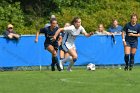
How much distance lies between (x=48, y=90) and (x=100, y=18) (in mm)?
17061

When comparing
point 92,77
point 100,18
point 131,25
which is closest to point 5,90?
point 92,77

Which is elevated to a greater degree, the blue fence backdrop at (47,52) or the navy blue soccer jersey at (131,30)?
the navy blue soccer jersey at (131,30)

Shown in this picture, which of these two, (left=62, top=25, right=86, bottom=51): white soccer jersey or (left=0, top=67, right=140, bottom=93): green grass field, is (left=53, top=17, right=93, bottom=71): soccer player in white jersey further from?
(left=0, top=67, right=140, bottom=93): green grass field

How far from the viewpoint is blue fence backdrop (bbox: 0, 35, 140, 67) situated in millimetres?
20281

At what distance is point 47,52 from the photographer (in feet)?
68.3

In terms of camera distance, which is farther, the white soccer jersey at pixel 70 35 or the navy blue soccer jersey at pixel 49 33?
the navy blue soccer jersey at pixel 49 33

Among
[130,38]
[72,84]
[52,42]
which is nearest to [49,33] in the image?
[52,42]

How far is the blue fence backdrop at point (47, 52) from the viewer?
20.3 metres

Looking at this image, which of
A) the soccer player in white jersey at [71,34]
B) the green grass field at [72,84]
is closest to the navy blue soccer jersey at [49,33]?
the soccer player in white jersey at [71,34]

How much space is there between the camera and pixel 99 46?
70.0 feet

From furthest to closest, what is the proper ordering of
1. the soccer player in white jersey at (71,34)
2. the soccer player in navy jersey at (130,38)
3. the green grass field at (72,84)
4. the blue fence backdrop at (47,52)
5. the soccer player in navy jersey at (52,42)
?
1. the blue fence backdrop at (47,52)
2. the soccer player in navy jersey at (130,38)
3. the soccer player in navy jersey at (52,42)
4. the soccer player in white jersey at (71,34)
5. the green grass field at (72,84)

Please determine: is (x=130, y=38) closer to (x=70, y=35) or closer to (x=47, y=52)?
(x=70, y=35)

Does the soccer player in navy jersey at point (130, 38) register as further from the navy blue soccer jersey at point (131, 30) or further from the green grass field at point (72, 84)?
the green grass field at point (72, 84)

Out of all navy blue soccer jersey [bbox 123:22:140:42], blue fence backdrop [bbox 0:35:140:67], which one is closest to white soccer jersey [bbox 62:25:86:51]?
navy blue soccer jersey [bbox 123:22:140:42]
